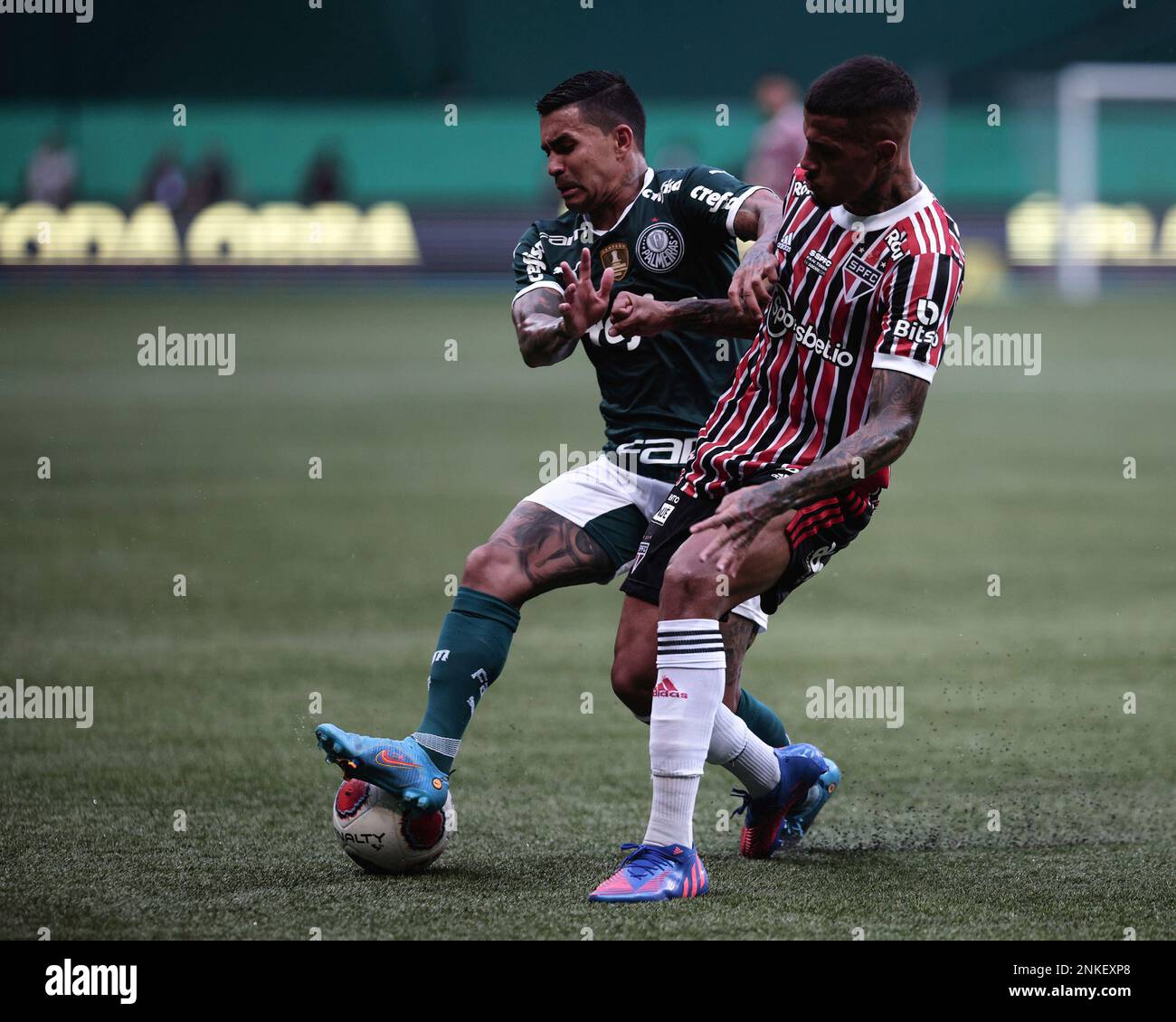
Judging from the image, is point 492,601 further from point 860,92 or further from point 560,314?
point 860,92

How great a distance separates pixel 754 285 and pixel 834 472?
21.0 inches

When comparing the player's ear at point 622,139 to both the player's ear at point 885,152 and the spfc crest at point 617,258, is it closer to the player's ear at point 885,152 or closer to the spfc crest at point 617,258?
the spfc crest at point 617,258

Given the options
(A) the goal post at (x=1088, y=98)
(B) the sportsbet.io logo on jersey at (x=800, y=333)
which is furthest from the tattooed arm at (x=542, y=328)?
(A) the goal post at (x=1088, y=98)

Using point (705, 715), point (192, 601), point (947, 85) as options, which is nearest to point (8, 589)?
point (192, 601)

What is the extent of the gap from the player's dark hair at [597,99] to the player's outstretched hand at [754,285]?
0.76 m

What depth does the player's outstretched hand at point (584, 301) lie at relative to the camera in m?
4.39

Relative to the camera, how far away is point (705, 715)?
425cm

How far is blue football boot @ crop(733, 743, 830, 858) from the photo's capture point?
4.75 m

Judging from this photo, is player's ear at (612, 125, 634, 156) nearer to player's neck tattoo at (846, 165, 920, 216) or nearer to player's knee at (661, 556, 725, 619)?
player's neck tattoo at (846, 165, 920, 216)

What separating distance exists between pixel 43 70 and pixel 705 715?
1184 inches

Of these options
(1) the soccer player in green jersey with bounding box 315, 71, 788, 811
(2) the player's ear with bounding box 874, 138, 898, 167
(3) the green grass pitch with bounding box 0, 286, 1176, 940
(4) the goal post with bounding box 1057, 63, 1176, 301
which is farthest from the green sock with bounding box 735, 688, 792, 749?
(4) the goal post with bounding box 1057, 63, 1176, 301
